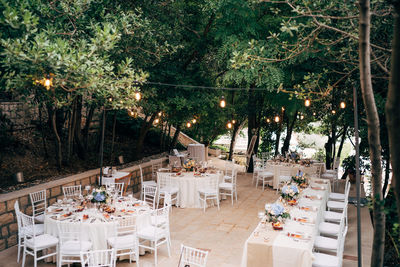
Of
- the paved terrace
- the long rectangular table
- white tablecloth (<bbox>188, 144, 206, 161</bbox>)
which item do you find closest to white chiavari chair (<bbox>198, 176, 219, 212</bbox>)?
the paved terrace

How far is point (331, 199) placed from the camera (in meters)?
9.65

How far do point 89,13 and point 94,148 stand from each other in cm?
615

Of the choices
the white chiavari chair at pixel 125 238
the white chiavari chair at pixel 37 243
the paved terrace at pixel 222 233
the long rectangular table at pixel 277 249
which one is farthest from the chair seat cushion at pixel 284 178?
the white chiavari chair at pixel 37 243

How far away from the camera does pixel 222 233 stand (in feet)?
25.5

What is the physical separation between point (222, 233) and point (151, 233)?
6.64 feet

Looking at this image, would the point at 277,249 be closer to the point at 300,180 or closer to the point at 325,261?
the point at 325,261

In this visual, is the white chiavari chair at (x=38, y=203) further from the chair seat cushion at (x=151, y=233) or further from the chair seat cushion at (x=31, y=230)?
the chair seat cushion at (x=151, y=233)

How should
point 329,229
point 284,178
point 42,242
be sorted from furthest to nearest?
point 284,178, point 329,229, point 42,242

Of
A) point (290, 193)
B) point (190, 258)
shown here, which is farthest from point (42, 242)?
point (290, 193)

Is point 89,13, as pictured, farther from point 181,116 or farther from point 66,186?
point 181,116

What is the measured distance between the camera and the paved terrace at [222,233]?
6355mm

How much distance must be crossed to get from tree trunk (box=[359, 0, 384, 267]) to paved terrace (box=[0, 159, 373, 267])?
3433 mm

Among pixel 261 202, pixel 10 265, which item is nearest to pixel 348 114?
pixel 261 202

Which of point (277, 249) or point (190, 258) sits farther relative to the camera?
point (277, 249)
